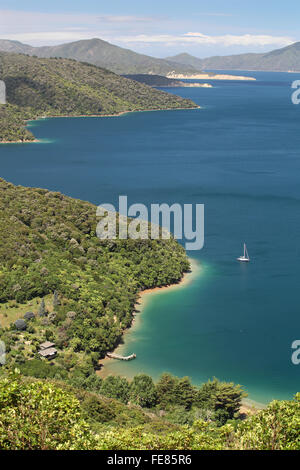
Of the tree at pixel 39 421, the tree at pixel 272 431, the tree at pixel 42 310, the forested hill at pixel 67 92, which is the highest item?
the forested hill at pixel 67 92

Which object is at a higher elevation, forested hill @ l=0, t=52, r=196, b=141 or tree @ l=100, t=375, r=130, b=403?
forested hill @ l=0, t=52, r=196, b=141

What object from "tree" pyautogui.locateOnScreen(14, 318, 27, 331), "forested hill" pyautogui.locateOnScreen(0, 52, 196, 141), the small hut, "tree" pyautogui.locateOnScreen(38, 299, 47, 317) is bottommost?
the small hut

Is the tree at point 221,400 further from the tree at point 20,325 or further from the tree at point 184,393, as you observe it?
the tree at point 20,325

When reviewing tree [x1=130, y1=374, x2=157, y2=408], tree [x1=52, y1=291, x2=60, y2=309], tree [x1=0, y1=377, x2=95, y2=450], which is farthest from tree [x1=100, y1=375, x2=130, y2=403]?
tree [x1=0, y1=377, x2=95, y2=450]

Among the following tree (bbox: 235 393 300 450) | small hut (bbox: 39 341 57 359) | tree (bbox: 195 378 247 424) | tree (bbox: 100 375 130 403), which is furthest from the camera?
small hut (bbox: 39 341 57 359)

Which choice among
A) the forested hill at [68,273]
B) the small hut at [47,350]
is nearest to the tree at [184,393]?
the forested hill at [68,273]

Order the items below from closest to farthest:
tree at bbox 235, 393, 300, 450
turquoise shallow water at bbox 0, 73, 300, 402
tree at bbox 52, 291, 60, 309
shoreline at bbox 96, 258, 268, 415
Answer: tree at bbox 235, 393, 300, 450 < shoreline at bbox 96, 258, 268, 415 < turquoise shallow water at bbox 0, 73, 300, 402 < tree at bbox 52, 291, 60, 309

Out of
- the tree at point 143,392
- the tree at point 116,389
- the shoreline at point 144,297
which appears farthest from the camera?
the shoreline at point 144,297

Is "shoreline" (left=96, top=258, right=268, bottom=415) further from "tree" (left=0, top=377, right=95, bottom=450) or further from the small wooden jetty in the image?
"tree" (left=0, top=377, right=95, bottom=450)
